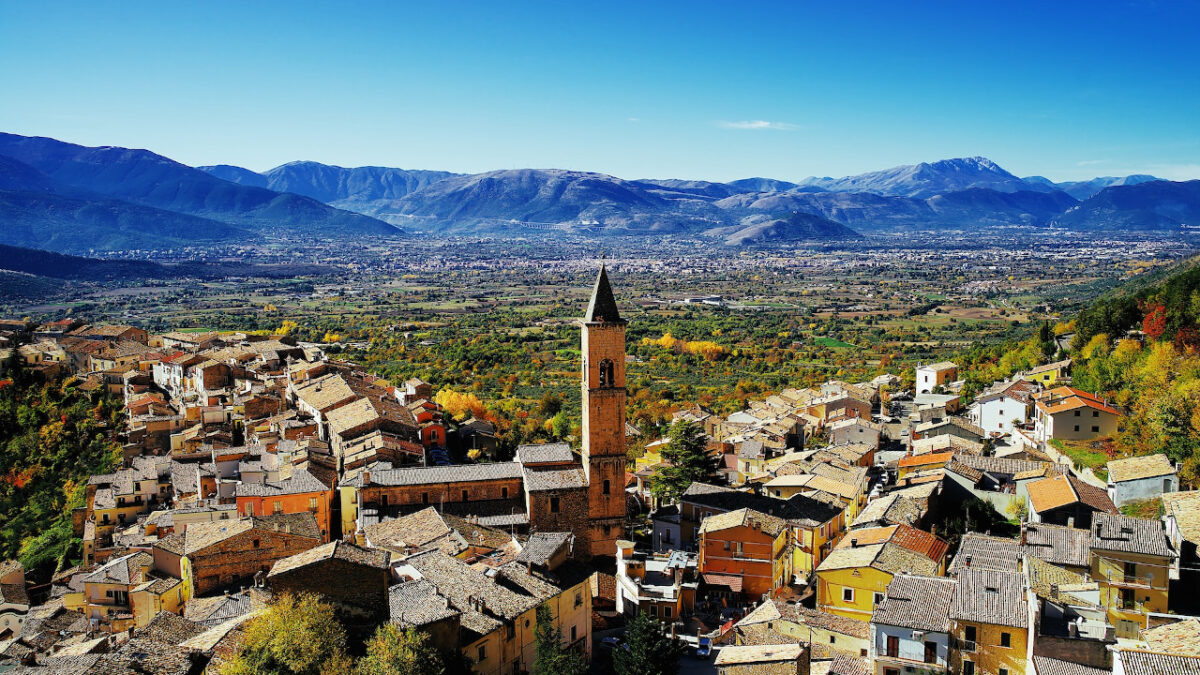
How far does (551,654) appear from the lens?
16.5 metres

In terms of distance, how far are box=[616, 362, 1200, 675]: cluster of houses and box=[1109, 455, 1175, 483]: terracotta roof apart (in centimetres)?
6

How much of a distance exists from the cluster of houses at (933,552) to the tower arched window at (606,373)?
4172 millimetres

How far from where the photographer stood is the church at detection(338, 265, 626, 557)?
24625 millimetres

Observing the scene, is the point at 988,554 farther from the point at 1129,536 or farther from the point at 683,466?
the point at 683,466

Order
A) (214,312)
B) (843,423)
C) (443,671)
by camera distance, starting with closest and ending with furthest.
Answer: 1. (443,671)
2. (843,423)
3. (214,312)

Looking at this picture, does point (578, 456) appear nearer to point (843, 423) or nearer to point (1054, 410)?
point (843, 423)

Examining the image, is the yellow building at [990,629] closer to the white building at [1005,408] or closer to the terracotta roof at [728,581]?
the terracotta roof at [728,581]

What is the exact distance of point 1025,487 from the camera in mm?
25109

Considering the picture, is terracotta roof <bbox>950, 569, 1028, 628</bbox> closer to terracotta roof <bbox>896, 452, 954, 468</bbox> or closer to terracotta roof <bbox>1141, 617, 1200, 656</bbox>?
terracotta roof <bbox>1141, 617, 1200, 656</bbox>

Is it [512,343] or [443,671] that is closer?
[443,671]

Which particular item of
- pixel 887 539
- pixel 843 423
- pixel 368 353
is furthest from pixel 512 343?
pixel 887 539

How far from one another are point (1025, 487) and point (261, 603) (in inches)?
765

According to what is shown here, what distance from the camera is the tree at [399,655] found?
14180 millimetres

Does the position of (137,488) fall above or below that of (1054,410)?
below
